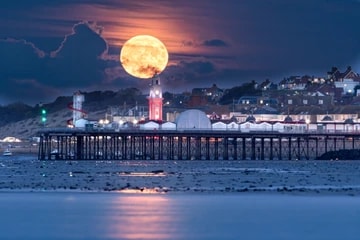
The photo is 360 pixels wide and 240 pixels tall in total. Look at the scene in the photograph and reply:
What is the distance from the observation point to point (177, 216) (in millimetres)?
37906

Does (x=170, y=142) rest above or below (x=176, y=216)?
above

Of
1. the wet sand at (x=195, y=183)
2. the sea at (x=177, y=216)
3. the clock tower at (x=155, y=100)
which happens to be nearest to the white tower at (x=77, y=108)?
the clock tower at (x=155, y=100)

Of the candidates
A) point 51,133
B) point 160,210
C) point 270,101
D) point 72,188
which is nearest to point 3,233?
point 160,210

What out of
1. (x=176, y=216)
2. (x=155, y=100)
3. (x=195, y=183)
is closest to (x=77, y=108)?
(x=155, y=100)

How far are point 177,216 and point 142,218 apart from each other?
1.33 metres

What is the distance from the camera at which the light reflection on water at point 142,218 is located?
33.2m

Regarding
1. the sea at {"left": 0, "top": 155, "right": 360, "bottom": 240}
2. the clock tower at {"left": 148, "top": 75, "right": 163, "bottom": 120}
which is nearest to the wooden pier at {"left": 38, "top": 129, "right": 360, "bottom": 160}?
the clock tower at {"left": 148, "top": 75, "right": 163, "bottom": 120}

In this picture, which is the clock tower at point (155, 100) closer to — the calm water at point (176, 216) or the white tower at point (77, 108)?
the white tower at point (77, 108)

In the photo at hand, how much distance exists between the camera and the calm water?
33375mm

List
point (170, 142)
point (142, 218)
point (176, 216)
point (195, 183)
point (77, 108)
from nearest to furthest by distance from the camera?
point (142, 218)
point (176, 216)
point (195, 183)
point (170, 142)
point (77, 108)

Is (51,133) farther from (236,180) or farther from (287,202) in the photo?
(287,202)

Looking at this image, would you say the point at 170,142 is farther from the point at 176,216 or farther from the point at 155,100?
the point at 176,216

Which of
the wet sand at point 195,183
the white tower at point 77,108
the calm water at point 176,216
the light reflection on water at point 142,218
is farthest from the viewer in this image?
the white tower at point 77,108

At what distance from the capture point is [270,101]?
655 feet
